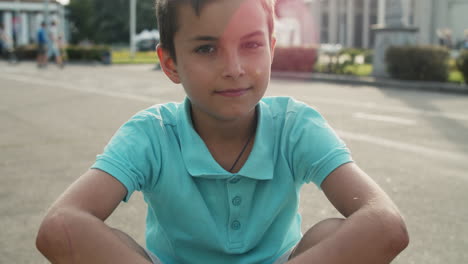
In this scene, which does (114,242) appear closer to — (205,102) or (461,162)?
(205,102)

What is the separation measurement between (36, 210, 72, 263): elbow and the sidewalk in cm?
1222

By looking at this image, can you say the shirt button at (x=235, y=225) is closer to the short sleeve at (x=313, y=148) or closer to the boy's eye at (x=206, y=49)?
the short sleeve at (x=313, y=148)

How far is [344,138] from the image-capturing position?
6586 millimetres

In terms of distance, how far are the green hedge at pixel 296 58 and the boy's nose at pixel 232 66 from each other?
54.7 feet

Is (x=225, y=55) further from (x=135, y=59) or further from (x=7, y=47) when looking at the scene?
(x=135, y=59)

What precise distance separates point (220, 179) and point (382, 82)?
13.1 meters

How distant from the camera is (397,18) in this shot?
16172 mm

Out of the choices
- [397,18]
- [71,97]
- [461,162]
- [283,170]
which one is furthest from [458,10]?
[283,170]

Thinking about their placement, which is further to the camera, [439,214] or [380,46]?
[380,46]

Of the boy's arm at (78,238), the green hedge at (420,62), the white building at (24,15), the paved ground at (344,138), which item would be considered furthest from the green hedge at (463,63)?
the white building at (24,15)

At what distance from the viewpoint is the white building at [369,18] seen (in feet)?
133

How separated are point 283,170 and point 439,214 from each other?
225 cm

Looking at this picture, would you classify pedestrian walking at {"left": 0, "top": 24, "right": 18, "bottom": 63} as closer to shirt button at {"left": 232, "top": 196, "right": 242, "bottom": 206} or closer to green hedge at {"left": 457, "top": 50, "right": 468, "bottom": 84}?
green hedge at {"left": 457, "top": 50, "right": 468, "bottom": 84}

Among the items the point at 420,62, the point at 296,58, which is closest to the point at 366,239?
the point at 420,62
